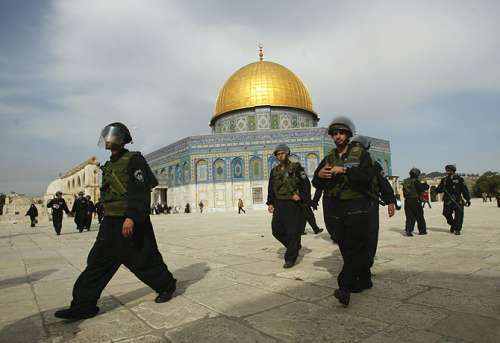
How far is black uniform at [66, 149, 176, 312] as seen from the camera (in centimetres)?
264

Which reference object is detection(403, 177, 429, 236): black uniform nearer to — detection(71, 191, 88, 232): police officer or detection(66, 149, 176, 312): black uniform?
detection(66, 149, 176, 312): black uniform

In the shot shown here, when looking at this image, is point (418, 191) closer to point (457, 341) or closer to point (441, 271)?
point (441, 271)

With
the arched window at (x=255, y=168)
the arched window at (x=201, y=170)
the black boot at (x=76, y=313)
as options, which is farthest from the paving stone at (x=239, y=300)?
the arched window at (x=201, y=170)

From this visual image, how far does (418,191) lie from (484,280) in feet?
14.0

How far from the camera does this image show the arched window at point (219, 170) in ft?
103

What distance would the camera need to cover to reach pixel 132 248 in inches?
106

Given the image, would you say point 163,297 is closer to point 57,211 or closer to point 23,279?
point 23,279

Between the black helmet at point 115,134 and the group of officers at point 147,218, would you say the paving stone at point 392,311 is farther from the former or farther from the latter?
the black helmet at point 115,134

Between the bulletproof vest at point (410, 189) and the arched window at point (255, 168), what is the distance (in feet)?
78.0

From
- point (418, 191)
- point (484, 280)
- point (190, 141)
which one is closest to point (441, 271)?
point (484, 280)

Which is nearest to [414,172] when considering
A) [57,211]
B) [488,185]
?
[57,211]

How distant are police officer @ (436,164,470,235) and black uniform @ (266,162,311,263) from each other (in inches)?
155

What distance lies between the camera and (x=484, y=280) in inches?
121

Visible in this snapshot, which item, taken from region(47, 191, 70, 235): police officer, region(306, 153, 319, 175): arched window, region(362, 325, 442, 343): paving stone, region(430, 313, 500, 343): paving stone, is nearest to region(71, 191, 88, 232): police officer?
region(47, 191, 70, 235): police officer
